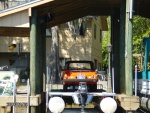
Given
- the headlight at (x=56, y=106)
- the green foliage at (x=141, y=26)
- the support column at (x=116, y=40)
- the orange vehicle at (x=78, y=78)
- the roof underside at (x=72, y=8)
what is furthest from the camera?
the green foliage at (x=141, y=26)

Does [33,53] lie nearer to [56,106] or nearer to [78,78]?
[56,106]

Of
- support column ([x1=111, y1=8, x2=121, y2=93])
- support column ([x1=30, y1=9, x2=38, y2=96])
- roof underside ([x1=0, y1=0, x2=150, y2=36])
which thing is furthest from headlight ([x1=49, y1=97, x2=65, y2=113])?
support column ([x1=111, y1=8, x2=121, y2=93])

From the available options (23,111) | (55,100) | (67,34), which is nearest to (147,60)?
(55,100)

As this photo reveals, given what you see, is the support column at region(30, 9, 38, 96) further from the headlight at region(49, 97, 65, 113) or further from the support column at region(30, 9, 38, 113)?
the headlight at region(49, 97, 65, 113)

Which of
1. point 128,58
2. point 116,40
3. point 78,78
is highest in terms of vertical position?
point 116,40

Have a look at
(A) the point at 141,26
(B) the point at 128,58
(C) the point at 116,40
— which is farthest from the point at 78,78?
(A) the point at 141,26

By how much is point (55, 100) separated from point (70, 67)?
15.4 ft

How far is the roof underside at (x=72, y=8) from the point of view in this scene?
41.2ft

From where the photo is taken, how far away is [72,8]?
15.6m

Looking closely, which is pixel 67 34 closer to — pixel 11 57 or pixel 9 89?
pixel 11 57

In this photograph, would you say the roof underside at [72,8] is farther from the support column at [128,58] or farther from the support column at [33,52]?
the support column at [128,58]

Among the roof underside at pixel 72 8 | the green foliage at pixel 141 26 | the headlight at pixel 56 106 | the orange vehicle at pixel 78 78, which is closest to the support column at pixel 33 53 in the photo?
the roof underside at pixel 72 8

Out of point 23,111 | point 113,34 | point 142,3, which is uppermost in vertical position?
point 142,3

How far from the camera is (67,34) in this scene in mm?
34438
